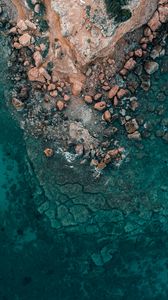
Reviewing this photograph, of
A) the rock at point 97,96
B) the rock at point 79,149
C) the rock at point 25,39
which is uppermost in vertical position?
the rock at point 25,39

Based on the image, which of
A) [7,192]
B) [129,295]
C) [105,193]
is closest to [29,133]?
[7,192]

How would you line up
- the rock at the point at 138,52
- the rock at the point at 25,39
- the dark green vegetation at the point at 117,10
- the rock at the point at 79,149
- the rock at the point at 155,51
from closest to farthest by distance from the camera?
the dark green vegetation at the point at 117,10
the rock at the point at 138,52
the rock at the point at 155,51
the rock at the point at 25,39
the rock at the point at 79,149

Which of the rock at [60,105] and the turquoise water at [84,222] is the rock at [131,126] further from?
the rock at [60,105]

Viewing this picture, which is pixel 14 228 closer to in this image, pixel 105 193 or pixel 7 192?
pixel 7 192

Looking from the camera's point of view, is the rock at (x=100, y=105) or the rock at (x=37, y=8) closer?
the rock at (x=37, y=8)

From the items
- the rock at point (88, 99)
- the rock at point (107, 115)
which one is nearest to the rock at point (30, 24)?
the rock at point (88, 99)
